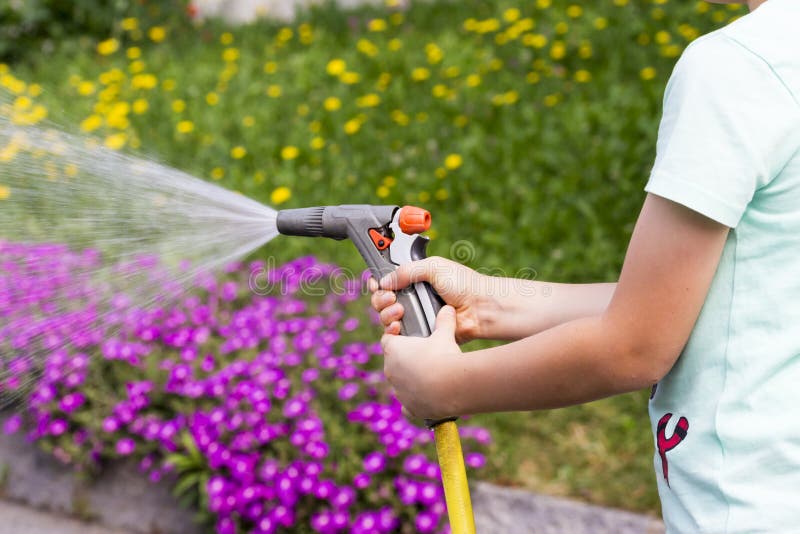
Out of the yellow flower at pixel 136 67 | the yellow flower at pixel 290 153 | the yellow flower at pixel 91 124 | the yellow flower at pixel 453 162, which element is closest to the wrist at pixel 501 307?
the yellow flower at pixel 453 162

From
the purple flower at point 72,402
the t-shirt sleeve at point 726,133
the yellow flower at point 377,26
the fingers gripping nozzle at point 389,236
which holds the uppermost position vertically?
the t-shirt sleeve at point 726,133

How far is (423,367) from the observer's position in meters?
1.13

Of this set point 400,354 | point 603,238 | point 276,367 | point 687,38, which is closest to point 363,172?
point 603,238

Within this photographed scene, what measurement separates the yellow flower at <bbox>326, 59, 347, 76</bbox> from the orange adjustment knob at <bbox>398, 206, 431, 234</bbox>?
12.1 ft

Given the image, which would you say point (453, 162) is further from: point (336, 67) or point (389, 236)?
point (389, 236)

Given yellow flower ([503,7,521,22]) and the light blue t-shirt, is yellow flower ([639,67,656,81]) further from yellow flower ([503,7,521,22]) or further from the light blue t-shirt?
the light blue t-shirt

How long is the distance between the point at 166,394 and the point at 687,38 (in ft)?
10.4

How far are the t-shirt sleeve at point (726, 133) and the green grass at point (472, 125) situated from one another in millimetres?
1782

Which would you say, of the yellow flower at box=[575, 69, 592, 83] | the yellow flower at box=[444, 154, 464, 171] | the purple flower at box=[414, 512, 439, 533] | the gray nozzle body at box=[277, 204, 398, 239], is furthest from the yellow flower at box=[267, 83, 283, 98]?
the gray nozzle body at box=[277, 204, 398, 239]

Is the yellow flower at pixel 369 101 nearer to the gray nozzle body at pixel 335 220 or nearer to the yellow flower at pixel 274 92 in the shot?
the yellow flower at pixel 274 92

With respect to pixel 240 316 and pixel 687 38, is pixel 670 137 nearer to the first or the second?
pixel 240 316

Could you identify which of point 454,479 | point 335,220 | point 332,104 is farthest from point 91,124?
point 454,479

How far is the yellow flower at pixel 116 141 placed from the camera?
165 inches

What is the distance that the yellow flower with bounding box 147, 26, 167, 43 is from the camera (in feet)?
19.8
